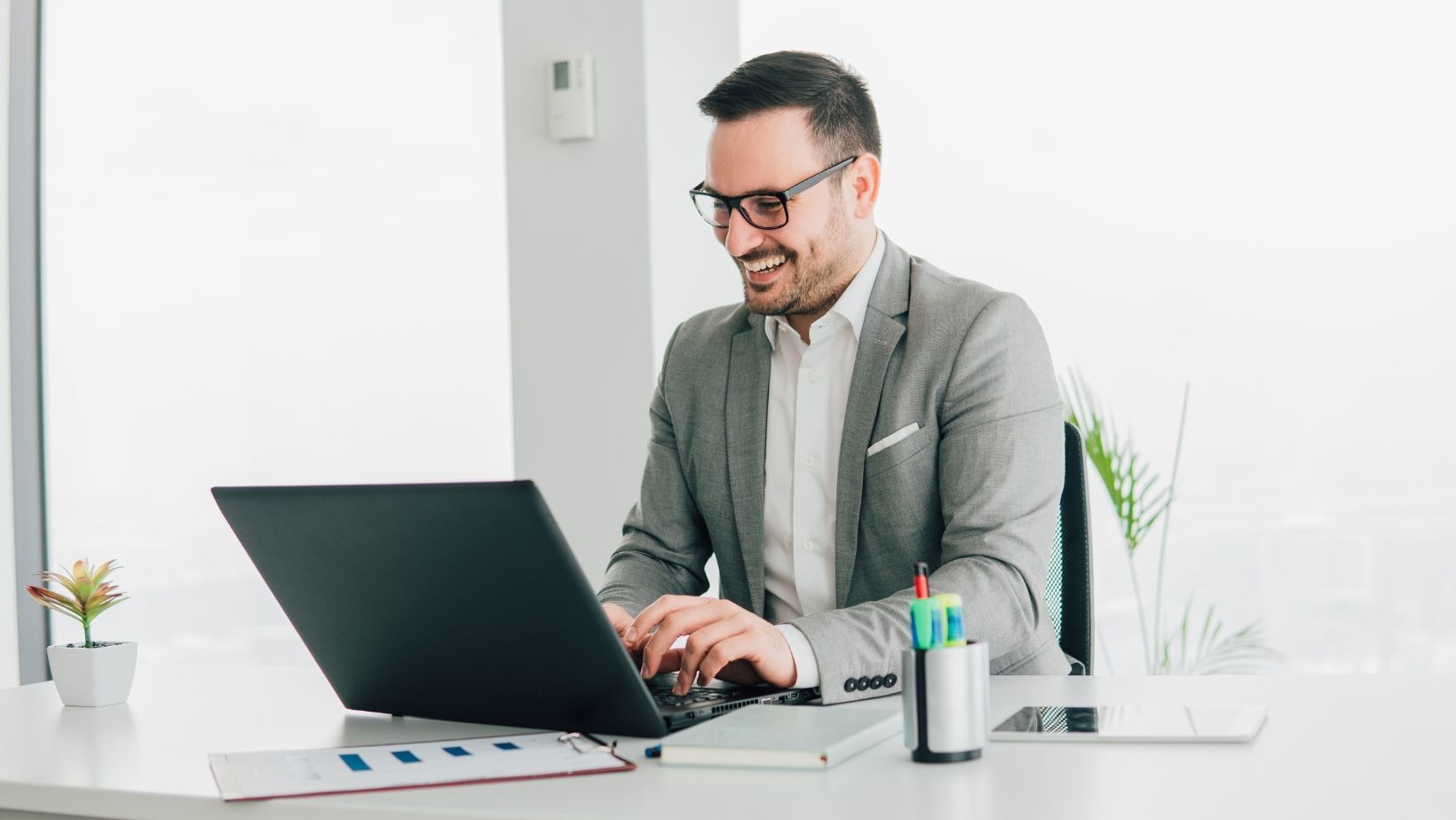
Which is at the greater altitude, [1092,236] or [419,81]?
[419,81]

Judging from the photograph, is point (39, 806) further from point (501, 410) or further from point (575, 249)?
point (501, 410)

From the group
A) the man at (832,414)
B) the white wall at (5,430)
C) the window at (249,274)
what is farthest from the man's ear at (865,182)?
the white wall at (5,430)

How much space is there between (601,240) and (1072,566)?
1588 mm

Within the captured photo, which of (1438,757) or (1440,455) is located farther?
(1440,455)

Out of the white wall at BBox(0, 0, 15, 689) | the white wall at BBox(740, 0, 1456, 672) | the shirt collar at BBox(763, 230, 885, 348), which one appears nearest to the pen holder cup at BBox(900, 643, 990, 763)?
the shirt collar at BBox(763, 230, 885, 348)

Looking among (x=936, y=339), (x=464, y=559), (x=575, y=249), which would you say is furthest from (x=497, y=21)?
(x=464, y=559)

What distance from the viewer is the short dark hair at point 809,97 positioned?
6.26 feet

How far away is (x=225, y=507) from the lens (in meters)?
1.33

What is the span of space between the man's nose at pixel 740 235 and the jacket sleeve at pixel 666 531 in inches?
12.0

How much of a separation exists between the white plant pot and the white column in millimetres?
1573

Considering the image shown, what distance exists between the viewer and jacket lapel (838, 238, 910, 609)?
1853mm

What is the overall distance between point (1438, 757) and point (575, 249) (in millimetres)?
2362

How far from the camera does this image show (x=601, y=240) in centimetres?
313

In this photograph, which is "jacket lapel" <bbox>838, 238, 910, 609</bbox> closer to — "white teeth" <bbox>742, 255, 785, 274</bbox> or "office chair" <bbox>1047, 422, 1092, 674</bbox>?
"white teeth" <bbox>742, 255, 785, 274</bbox>
